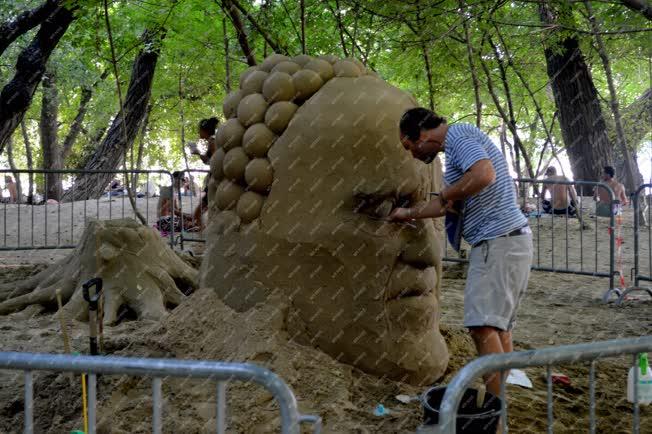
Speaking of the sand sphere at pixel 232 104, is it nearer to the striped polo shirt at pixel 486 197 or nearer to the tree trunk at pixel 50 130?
the striped polo shirt at pixel 486 197

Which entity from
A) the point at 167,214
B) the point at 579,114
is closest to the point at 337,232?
the point at 167,214

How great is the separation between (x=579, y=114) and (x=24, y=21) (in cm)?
1022

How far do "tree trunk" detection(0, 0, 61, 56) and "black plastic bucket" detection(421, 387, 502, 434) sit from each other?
8050 millimetres

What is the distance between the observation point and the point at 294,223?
12.2 ft

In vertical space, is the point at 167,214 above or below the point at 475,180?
below

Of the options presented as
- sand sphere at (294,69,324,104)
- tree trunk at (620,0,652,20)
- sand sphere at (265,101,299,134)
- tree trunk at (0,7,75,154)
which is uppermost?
tree trunk at (0,7,75,154)

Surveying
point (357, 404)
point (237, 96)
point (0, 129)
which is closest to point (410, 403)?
Answer: point (357, 404)

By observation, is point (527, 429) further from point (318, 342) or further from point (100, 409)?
point (100, 409)

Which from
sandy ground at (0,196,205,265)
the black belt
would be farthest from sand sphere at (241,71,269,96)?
sandy ground at (0,196,205,265)

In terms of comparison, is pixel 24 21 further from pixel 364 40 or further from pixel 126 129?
pixel 364 40

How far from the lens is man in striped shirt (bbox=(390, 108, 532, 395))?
340 cm

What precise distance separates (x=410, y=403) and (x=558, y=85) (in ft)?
37.0

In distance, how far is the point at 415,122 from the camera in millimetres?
3363

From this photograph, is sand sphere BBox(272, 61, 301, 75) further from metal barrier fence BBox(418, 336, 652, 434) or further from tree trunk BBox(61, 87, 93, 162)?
tree trunk BBox(61, 87, 93, 162)
